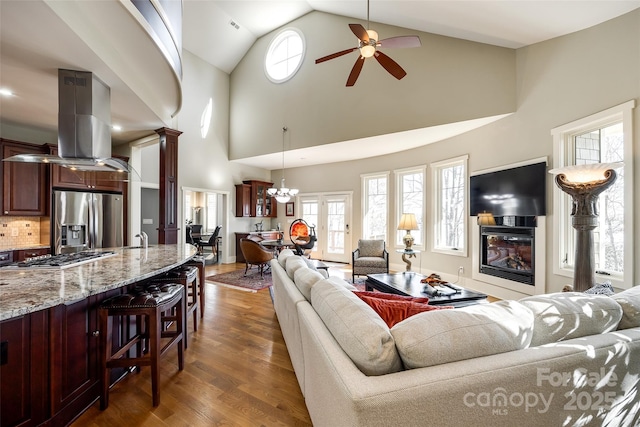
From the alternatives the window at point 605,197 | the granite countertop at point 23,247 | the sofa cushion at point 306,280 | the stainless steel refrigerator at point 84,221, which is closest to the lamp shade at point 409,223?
the window at point 605,197

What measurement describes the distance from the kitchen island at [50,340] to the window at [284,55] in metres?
6.01

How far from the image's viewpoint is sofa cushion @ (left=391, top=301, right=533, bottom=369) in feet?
3.25

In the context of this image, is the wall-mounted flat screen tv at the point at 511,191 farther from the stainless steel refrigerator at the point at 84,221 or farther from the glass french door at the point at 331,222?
the stainless steel refrigerator at the point at 84,221

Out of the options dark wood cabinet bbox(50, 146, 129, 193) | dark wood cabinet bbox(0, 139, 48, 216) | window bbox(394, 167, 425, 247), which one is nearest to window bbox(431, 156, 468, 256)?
window bbox(394, 167, 425, 247)

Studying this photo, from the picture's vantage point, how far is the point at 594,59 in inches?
114

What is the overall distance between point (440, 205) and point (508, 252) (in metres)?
1.64

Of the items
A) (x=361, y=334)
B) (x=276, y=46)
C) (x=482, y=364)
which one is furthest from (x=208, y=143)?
(x=482, y=364)

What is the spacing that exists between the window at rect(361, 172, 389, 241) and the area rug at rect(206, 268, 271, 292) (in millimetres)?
2803

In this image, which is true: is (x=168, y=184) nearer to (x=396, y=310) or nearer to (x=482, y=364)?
(x=396, y=310)

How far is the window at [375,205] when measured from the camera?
258 inches

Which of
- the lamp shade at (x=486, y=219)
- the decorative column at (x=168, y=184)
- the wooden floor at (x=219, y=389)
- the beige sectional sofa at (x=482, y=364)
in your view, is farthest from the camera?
the lamp shade at (x=486, y=219)

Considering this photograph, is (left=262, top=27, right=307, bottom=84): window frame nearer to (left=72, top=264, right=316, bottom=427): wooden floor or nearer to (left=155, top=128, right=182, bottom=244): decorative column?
(left=155, top=128, right=182, bottom=244): decorative column

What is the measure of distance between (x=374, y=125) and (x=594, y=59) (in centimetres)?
286

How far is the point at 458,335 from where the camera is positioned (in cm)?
103
